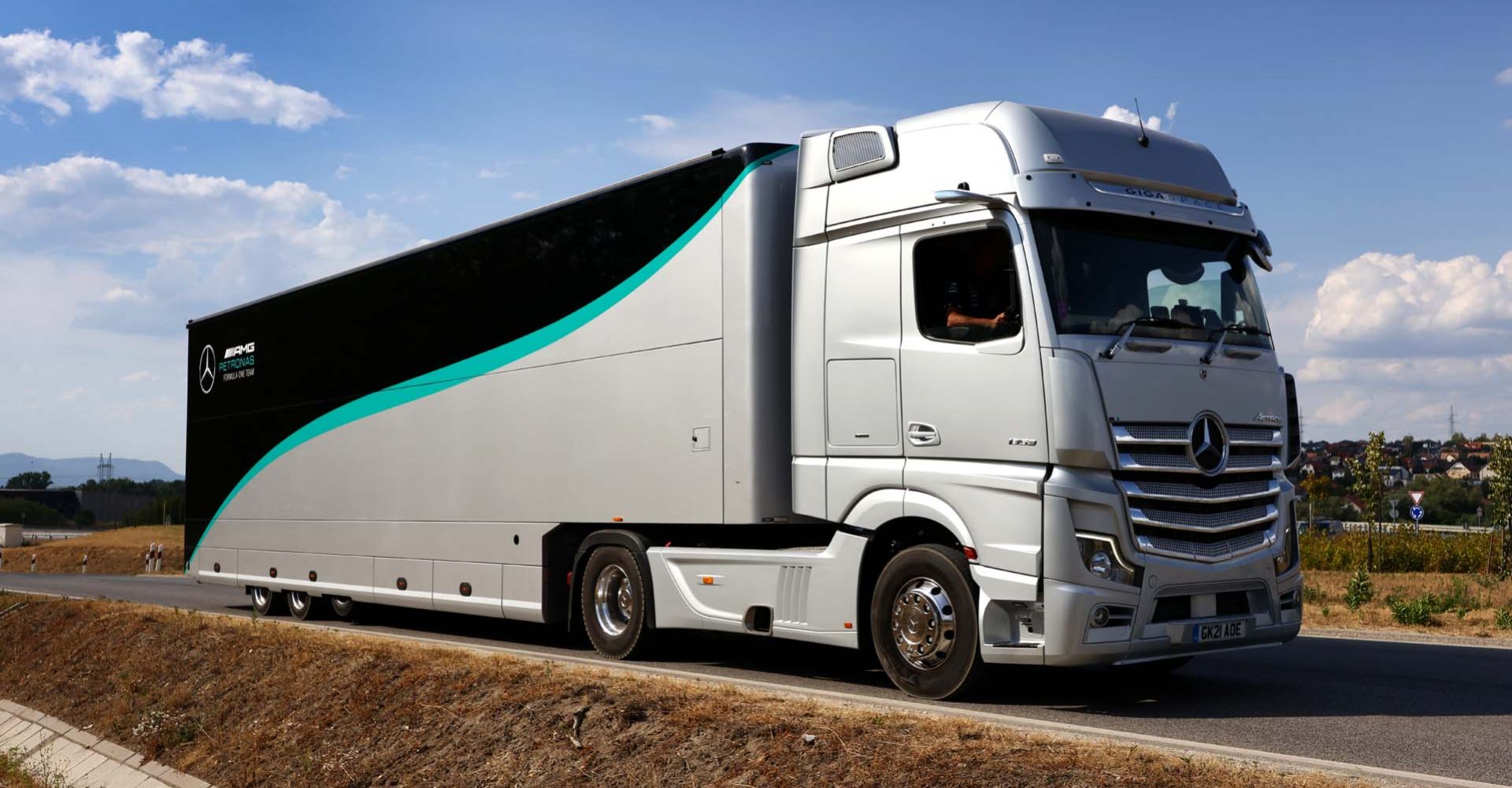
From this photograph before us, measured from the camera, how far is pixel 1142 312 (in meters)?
8.73

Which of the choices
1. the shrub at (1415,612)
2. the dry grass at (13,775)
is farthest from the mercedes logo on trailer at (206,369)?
the shrub at (1415,612)

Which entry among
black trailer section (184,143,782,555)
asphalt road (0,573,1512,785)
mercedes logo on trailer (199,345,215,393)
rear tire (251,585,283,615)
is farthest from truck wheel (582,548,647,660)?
mercedes logo on trailer (199,345,215,393)

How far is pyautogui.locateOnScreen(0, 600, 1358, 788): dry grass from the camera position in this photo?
6660 mm

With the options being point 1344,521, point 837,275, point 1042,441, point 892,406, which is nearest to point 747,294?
point 837,275

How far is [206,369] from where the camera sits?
20328 mm

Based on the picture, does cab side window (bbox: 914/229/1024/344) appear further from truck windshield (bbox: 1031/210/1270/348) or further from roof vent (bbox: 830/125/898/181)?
roof vent (bbox: 830/125/898/181)

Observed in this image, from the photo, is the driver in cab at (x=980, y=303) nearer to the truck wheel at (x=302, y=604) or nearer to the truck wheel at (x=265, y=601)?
the truck wheel at (x=302, y=604)

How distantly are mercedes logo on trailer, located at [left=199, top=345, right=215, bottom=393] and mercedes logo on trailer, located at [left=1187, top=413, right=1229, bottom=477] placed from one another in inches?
621

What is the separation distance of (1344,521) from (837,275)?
66.1 m

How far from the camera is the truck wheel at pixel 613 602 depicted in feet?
38.0

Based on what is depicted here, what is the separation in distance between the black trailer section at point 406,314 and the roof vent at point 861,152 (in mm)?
729

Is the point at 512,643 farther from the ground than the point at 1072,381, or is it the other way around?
the point at 1072,381

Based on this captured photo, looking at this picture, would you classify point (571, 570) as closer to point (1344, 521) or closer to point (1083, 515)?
point (1083, 515)

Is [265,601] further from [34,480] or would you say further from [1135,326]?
[34,480]
